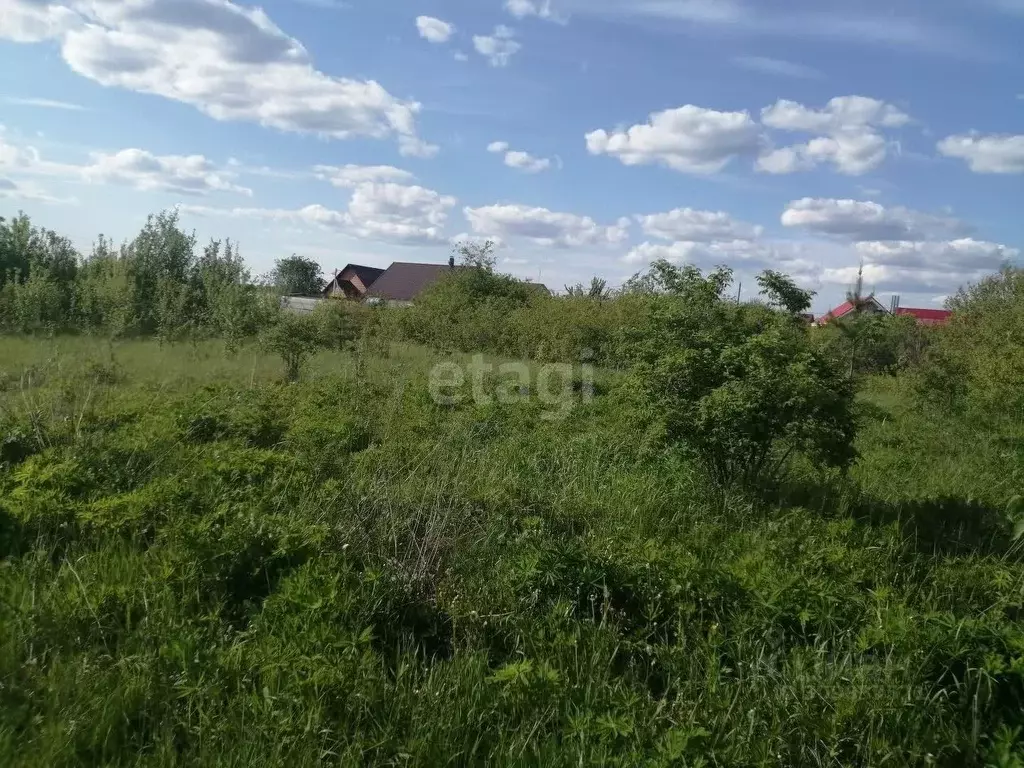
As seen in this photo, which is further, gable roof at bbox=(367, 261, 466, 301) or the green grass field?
gable roof at bbox=(367, 261, 466, 301)

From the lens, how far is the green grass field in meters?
2.86

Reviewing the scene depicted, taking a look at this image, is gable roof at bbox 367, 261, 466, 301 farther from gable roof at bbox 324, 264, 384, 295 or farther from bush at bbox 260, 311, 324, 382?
bush at bbox 260, 311, 324, 382

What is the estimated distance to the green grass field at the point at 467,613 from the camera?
286 cm

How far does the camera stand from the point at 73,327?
30.0 ft

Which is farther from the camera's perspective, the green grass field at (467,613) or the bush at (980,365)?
the bush at (980,365)

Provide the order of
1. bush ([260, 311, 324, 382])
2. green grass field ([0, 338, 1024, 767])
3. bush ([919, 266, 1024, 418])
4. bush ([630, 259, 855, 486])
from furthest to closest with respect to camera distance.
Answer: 1. bush ([919, 266, 1024, 418])
2. bush ([260, 311, 324, 382])
3. bush ([630, 259, 855, 486])
4. green grass field ([0, 338, 1024, 767])

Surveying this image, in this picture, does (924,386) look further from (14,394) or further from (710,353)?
(14,394)

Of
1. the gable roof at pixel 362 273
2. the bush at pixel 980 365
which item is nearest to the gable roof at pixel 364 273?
the gable roof at pixel 362 273

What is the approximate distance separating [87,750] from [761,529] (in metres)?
4.52

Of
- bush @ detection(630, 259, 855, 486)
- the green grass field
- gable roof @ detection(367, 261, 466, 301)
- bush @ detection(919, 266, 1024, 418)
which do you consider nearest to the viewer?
the green grass field

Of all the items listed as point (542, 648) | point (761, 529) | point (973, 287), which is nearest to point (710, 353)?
point (761, 529)

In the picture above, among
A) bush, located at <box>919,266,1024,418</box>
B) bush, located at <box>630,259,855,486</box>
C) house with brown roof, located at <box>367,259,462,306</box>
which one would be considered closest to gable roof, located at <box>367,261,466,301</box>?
house with brown roof, located at <box>367,259,462,306</box>

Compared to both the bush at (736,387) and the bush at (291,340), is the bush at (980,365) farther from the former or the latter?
the bush at (291,340)

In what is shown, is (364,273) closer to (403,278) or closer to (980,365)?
(403,278)
